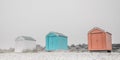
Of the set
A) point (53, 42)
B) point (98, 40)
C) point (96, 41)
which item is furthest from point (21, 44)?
point (98, 40)

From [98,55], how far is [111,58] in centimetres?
99

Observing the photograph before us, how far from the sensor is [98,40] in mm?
20641

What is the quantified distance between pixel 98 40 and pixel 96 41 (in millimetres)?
205

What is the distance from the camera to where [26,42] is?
25031mm

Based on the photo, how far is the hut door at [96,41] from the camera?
20508mm

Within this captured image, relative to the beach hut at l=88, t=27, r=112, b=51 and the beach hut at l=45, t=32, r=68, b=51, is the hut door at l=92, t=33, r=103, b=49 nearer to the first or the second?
the beach hut at l=88, t=27, r=112, b=51

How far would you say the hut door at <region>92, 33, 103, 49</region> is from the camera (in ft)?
67.3

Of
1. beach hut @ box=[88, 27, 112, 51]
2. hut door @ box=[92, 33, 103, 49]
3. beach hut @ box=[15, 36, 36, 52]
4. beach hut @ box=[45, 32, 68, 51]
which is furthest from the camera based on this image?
beach hut @ box=[15, 36, 36, 52]

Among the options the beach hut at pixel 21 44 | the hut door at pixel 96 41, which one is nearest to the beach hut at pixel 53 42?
the beach hut at pixel 21 44

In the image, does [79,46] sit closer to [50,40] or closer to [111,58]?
[50,40]

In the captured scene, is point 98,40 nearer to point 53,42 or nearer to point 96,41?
point 96,41

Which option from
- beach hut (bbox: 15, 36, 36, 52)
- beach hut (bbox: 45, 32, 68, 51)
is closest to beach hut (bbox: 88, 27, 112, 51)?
beach hut (bbox: 45, 32, 68, 51)

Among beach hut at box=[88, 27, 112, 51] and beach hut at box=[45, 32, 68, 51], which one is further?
beach hut at box=[45, 32, 68, 51]

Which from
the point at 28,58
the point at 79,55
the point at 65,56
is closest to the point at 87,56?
the point at 79,55
